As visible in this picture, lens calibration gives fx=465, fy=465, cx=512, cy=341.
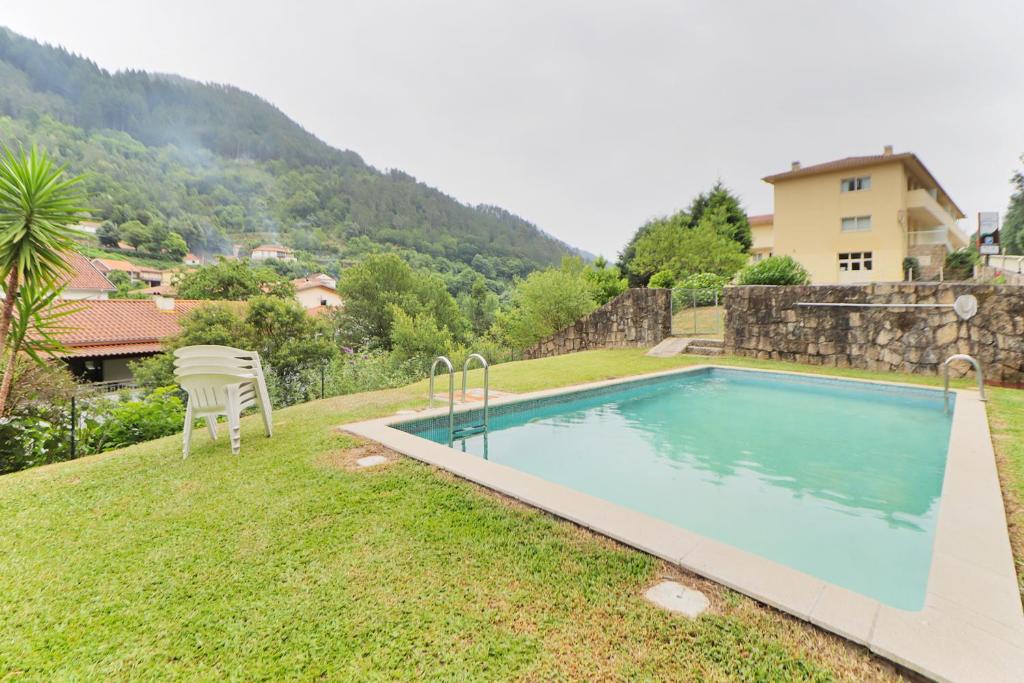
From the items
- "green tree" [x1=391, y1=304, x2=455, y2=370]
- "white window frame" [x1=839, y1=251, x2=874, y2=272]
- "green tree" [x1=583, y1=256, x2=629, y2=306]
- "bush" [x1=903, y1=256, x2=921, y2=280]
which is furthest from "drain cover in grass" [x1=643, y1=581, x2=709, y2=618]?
"bush" [x1=903, y1=256, x2=921, y2=280]

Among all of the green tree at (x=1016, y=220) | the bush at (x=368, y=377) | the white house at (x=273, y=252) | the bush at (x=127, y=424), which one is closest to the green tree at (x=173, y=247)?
the white house at (x=273, y=252)

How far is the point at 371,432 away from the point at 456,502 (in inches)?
77.7

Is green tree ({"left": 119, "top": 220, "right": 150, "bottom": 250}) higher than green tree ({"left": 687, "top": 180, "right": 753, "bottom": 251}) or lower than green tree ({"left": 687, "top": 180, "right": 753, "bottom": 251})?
higher

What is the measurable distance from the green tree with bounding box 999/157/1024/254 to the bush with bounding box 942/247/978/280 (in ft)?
35.5

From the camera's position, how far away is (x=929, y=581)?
2.23m

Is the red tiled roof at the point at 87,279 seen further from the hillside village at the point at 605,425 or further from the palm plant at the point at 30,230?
the palm plant at the point at 30,230

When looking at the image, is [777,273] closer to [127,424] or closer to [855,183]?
[855,183]

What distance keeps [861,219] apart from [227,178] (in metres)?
90.3

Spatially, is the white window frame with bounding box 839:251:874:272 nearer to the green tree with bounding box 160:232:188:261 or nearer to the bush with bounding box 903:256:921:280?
the bush with bounding box 903:256:921:280

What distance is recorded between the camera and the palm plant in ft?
14.3

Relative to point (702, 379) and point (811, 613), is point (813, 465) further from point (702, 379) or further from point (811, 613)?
point (702, 379)

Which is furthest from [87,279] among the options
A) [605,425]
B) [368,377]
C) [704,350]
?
[704,350]

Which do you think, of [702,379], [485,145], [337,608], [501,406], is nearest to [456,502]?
[337,608]

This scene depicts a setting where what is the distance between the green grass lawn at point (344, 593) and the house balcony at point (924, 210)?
952 inches
